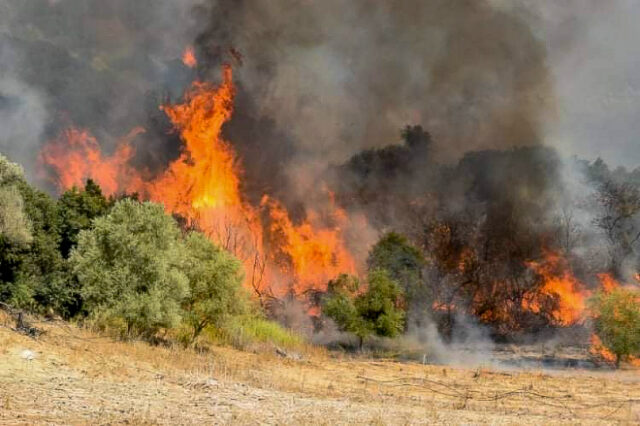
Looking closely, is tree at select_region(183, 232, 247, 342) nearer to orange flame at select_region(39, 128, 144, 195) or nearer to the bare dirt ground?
the bare dirt ground

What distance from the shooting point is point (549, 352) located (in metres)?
61.8

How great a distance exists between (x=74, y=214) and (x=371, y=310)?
2876 cm

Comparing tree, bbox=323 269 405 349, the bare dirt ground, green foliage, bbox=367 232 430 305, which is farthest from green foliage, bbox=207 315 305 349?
green foliage, bbox=367 232 430 305

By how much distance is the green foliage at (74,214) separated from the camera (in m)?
44.8

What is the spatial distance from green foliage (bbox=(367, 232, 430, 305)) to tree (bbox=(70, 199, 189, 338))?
32969mm

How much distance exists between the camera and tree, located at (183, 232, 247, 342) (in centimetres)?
3897

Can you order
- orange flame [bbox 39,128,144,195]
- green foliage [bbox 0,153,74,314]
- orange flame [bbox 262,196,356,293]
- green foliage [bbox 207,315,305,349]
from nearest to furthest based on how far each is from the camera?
1. green foliage [bbox 0,153,74,314]
2. green foliage [bbox 207,315,305,349]
3. orange flame [bbox 262,196,356,293]
4. orange flame [bbox 39,128,144,195]

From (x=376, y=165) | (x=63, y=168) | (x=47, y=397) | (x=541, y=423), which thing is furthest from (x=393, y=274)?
(x=63, y=168)

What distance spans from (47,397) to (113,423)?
3.97m

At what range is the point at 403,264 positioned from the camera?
2630 inches

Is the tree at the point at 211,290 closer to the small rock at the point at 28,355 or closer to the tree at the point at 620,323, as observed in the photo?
the small rock at the point at 28,355

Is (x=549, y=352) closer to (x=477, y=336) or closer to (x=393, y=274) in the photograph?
(x=477, y=336)

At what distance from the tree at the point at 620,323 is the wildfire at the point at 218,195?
1488 inches

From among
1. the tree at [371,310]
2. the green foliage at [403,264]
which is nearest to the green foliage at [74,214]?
the tree at [371,310]
